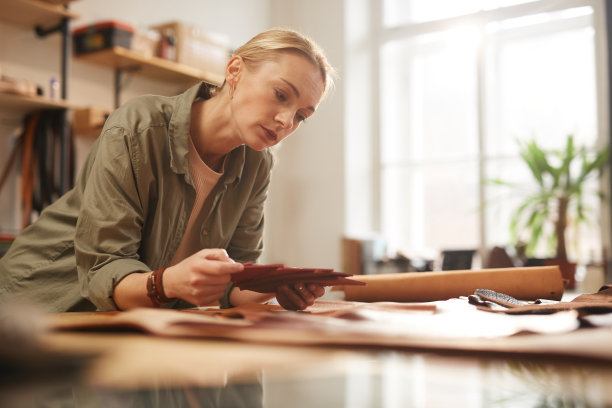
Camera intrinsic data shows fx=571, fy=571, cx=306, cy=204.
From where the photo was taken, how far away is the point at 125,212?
100cm

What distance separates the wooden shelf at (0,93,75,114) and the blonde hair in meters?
1.95

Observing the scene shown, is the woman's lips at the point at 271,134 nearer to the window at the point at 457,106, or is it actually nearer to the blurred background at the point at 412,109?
the blurred background at the point at 412,109

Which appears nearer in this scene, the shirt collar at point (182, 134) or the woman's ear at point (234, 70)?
the shirt collar at point (182, 134)

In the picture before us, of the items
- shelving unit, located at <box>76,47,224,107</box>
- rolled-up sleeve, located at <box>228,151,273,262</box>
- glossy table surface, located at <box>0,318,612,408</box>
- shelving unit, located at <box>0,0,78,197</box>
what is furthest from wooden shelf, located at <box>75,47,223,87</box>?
glossy table surface, located at <box>0,318,612,408</box>

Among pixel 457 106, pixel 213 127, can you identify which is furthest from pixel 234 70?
pixel 457 106

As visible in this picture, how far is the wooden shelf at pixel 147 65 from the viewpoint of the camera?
3.45 m

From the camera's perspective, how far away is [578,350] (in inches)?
15.7

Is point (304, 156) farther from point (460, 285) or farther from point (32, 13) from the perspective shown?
point (460, 285)

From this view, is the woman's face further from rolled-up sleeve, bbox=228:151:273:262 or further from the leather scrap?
the leather scrap

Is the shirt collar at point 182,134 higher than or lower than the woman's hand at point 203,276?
higher

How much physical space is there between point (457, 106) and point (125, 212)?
458 cm

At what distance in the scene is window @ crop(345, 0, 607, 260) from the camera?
462 centimetres

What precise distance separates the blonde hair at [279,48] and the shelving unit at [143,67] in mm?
2095

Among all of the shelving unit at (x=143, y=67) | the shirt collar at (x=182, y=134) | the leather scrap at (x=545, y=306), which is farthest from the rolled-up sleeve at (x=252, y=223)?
the shelving unit at (x=143, y=67)
